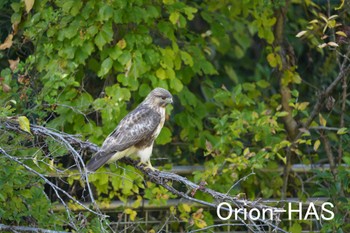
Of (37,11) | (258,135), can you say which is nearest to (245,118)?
(258,135)

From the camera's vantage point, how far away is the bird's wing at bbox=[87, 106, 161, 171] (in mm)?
6063

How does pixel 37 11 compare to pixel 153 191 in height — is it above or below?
above

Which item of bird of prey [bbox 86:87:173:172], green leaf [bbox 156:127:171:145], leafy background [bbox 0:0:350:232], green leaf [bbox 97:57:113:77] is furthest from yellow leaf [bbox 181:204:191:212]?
green leaf [bbox 97:57:113:77]

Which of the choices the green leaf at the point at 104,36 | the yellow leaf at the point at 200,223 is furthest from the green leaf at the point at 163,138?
the green leaf at the point at 104,36

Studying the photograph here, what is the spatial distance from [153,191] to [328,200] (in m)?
1.27

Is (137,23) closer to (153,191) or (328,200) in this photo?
(153,191)

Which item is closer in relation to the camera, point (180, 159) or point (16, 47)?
point (16, 47)

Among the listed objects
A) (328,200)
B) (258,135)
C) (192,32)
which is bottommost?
(328,200)

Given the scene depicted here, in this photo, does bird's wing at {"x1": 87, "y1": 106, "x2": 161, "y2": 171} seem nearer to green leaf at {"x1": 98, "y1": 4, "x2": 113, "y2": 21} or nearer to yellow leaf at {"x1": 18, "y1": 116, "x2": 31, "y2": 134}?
green leaf at {"x1": 98, "y1": 4, "x2": 113, "y2": 21}

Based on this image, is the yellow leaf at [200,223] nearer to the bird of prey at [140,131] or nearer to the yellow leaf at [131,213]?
the yellow leaf at [131,213]

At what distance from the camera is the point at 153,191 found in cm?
701

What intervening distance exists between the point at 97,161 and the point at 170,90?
4.18ft

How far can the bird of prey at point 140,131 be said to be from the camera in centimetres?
612

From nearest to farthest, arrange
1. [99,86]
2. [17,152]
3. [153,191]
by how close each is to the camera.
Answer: [17,152], [153,191], [99,86]
